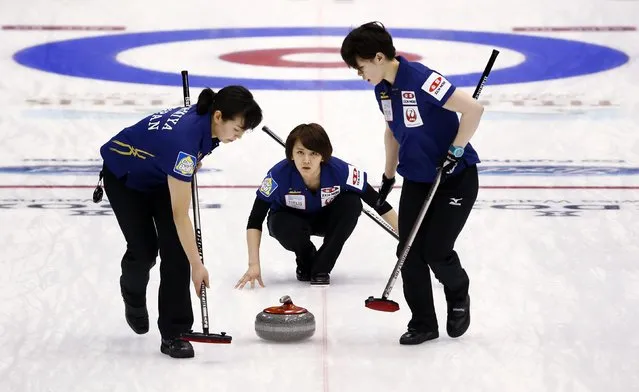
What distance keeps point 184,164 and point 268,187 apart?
3.50 ft

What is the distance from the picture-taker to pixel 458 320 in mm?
3998

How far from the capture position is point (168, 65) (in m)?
8.23

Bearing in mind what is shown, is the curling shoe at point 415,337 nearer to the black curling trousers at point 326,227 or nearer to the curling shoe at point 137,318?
the black curling trousers at point 326,227

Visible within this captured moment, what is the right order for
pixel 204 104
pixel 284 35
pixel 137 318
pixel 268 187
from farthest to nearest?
pixel 284 35 < pixel 268 187 < pixel 137 318 < pixel 204 104

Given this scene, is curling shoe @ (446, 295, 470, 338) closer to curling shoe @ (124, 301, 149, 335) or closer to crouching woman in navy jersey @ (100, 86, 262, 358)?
crouching woman in navy jersey @ (100, 86, 262, 358)

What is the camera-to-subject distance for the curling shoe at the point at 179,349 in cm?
377

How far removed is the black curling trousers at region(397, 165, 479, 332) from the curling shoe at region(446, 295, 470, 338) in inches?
0.9

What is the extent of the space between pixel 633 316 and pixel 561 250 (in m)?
0.79

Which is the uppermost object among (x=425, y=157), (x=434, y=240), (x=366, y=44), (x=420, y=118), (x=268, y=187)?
(x=366, y=44)

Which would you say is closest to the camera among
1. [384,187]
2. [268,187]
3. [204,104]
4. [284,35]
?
[204,104]

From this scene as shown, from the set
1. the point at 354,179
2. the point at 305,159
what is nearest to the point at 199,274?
the point at 305,159

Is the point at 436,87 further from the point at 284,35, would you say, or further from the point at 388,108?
the point at 284,35

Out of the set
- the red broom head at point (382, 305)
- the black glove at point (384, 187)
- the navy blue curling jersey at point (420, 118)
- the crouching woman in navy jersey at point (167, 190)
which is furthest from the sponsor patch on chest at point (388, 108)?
the red broom head at point (382, 305)

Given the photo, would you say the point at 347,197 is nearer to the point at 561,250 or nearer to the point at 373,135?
the point at 561,250
